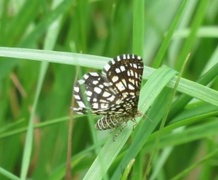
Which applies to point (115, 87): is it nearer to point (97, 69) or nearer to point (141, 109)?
point (141, 109)

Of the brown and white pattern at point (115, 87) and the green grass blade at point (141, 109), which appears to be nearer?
the green grass blade at point (141, 109)

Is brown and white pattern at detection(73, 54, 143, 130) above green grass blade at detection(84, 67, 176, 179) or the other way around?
above

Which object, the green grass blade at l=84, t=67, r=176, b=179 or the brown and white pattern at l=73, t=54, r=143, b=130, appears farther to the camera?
the brown and white pattern at l=73, t=54, r=143, b=130

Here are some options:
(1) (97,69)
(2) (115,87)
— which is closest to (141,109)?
(2) (115,87)

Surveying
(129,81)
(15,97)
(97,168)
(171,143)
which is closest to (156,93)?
(129,81)
